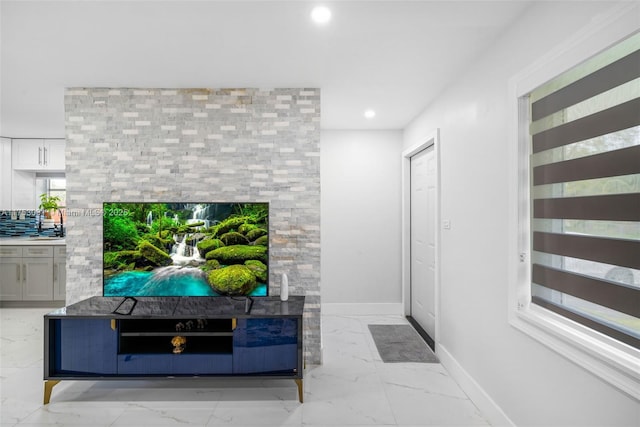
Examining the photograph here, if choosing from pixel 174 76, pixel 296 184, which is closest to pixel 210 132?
pixel 174 76

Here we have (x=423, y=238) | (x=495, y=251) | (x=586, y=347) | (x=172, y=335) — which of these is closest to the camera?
(x=586, y=347)

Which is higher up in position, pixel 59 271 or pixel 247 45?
pixel 247 45

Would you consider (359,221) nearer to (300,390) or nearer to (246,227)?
(246,227)

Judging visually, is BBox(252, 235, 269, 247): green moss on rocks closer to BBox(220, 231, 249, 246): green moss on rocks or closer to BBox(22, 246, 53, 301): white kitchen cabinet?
BBox(220, 231, 249, 246): green moss on rocks

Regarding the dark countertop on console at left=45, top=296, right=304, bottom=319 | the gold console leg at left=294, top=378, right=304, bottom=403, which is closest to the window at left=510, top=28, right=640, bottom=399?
the gold console leg at left=294, top=378, right=304, bottom=403

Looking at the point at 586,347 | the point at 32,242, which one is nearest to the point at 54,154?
the point at 32,242

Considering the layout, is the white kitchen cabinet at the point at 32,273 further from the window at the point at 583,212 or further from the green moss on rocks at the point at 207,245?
the window at the point at 583,212

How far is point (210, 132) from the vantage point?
3.23 m

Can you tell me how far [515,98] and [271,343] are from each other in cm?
225

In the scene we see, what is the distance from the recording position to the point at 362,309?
4766 millimetres

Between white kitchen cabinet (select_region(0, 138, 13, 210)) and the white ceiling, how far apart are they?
2.08 meters

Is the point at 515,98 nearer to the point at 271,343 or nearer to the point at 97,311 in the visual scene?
the point at 271,343

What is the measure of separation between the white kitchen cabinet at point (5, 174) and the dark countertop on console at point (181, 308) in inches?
134

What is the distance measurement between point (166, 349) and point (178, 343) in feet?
0.32
